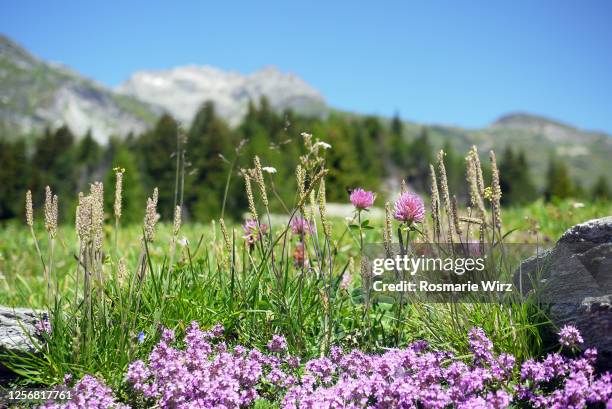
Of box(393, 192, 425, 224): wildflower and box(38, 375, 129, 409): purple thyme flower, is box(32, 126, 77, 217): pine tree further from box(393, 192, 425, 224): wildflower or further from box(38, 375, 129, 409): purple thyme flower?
box(393, 192, 425, 224): wildflower

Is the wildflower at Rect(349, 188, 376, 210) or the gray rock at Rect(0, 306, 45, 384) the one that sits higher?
the wildflower at Rect(349, 188, 376, 210)

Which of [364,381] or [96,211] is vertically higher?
[96,211]

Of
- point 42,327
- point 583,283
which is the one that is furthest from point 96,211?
point 583,283

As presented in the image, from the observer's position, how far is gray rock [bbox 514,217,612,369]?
9.67ft

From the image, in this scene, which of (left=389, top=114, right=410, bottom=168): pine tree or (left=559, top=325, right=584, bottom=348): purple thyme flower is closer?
(left=559, top=325, right=584, bottom=348): purple thyme flower

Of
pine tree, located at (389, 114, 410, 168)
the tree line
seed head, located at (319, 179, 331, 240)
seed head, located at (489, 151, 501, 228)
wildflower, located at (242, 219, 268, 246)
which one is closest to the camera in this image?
seed head, located at (489, 151, 501, 228)

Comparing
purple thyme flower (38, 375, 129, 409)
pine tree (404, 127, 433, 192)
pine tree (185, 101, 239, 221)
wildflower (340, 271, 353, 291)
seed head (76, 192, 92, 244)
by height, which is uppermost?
pine tree (404, 127, 433, 192)

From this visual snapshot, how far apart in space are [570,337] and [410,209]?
1.21 metres

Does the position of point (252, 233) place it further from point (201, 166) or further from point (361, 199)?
point (201, 166)

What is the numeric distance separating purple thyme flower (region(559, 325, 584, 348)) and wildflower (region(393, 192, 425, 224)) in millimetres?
1088

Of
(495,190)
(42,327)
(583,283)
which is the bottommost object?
(42,327)

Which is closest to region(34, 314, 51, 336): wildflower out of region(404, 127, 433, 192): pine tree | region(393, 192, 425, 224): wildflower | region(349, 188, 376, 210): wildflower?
region(349, 188, 376, 210): wildflower

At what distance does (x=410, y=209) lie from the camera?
11.3 ft

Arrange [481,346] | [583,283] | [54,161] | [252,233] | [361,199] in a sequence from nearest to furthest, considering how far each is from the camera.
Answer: [481,346] < [583,283] < [361,199] < [252,233] < [54,161]
